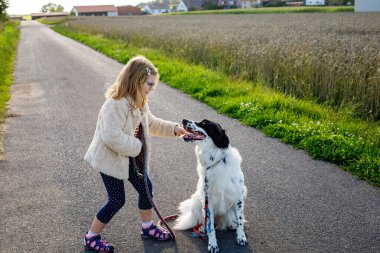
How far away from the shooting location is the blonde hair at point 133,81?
3816 mm

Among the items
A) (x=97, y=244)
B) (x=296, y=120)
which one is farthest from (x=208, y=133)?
(x=296, y=120)

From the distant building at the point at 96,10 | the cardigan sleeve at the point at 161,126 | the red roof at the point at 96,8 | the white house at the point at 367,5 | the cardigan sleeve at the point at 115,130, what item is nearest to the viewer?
the cardigan sleeve at the point at 115,130

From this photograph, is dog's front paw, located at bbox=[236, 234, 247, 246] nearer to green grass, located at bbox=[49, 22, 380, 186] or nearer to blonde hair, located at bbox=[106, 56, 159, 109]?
blonde hair, located at bbox=[106, 56, 159, 109]

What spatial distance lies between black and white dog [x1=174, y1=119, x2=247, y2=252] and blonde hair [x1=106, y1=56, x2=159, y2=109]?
1.94 feet

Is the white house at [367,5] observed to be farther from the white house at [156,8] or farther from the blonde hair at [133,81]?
the white house at [156,8]

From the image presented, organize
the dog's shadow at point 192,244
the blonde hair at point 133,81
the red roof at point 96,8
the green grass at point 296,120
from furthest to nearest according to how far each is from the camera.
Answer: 1. the red roof at point 96,8
2. the green grass at point 296,120
3. the dog's shadow at point 192,244
4. the blonde hair at point 133,81

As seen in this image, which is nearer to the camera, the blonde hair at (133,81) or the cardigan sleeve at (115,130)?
the cardigan sleeve at (115,130)

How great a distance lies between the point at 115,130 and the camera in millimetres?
3699

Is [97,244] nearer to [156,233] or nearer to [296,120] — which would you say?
[156,233]

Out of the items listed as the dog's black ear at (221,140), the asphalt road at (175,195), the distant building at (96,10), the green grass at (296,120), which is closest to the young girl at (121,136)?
the dog's black ear at (221,140)

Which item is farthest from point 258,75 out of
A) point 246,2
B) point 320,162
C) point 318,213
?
point 246,2

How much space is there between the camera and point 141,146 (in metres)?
3.92

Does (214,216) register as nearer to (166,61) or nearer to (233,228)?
(233,228)

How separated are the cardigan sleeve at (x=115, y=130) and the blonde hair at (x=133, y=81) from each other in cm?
15
